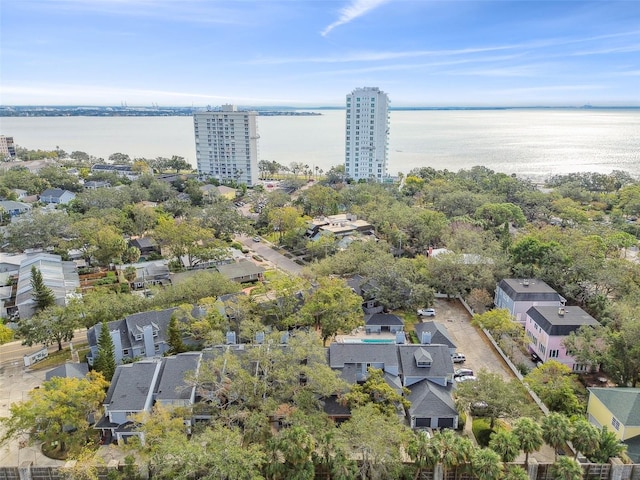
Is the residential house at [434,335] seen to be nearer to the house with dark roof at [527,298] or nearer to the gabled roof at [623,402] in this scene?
the house with dark roof at [527,298]

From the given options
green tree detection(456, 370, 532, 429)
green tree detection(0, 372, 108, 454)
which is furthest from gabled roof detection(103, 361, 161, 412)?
green tree detection(456, 370, 532, 429)

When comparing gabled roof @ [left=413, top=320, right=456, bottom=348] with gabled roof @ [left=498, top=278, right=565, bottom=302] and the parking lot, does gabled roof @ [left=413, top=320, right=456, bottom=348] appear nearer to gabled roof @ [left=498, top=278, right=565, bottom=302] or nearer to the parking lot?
the parking lot

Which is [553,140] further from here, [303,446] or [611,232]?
[303,446]

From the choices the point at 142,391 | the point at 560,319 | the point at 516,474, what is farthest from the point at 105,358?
the point at 560,319

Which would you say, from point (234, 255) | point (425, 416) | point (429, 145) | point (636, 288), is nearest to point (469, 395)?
point (425, 416)

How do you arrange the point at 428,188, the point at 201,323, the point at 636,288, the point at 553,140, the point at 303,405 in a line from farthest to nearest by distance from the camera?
the point at 553,140 → the point at 428,188 → the point at 636,288 → the point at 201,323 → the point at 303,405

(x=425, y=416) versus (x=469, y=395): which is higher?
(x=469, y=395)

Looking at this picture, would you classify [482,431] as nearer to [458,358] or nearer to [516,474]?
[516,474]
